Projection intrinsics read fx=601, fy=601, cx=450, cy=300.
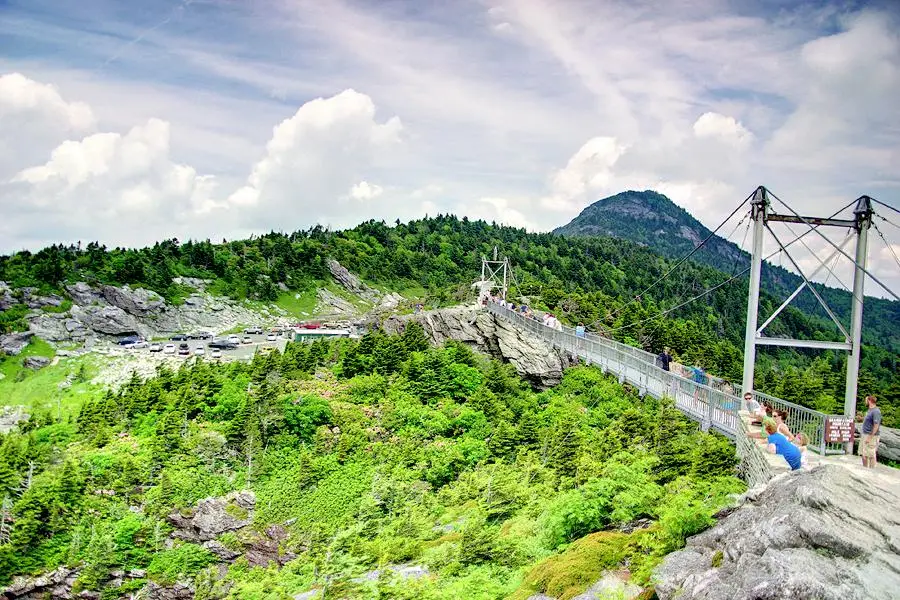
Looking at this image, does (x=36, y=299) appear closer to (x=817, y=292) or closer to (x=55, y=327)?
(x=55, y=327)

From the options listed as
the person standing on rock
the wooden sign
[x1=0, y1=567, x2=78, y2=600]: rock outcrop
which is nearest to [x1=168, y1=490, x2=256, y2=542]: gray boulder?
[x1=0, y1=567, x2=78, y2=600]: rock outcrop

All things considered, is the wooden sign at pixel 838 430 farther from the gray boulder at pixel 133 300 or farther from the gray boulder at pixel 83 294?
the gray boulder at pixel 83 294

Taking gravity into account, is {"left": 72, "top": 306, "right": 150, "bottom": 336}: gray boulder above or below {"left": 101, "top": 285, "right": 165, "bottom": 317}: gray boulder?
below

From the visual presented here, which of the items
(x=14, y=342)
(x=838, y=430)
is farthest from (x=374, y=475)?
(x=14, y=342)

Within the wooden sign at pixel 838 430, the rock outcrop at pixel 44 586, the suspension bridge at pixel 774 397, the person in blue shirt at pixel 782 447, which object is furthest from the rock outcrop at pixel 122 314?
the wooden sign at pixel 838 430

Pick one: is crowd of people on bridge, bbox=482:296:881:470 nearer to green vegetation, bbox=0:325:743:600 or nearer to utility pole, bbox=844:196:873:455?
green vegetation, bbox=0:325:743:600

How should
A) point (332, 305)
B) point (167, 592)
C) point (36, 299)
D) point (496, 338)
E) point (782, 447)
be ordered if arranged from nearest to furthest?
1. point (782, 447)
2. point (167, 592)
3. point (496, 338)
4. point (36, 299)
5. point (332, 305)

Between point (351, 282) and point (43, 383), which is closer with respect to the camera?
point (43, 383)
